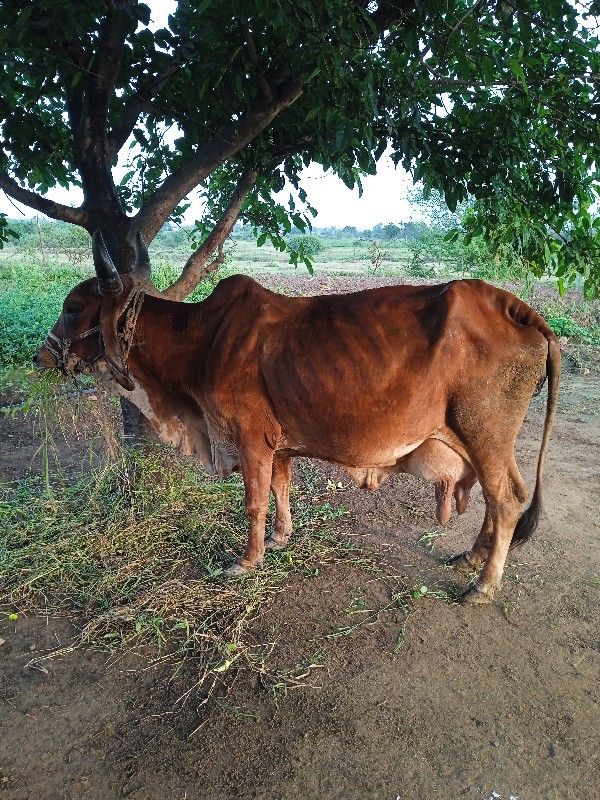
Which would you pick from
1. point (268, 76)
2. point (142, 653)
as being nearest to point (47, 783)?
point (142, 653)

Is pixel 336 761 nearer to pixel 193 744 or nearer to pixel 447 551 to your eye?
pixel 193 744

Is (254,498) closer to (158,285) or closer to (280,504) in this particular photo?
(280,504)

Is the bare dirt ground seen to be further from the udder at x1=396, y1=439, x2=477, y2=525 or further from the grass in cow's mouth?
the udder at x1=396, y1=439, x2=477, y2=525

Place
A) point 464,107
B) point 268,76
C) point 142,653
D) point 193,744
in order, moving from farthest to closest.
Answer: point 464,107 < point 268,76 < point 142,653 < point 193,744

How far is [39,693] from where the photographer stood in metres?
3.06

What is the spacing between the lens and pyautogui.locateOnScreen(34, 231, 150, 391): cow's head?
12.9 ft

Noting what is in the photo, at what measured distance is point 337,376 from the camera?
3.63 metres

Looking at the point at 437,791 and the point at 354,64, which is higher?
the point at 354,64

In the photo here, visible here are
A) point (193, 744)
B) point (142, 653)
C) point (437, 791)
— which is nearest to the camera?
point (437, 791)

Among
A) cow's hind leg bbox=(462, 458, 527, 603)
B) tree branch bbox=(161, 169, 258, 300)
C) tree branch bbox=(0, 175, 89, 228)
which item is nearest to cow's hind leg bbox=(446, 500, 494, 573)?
cow's hind leg bbox=(462, 458, 527, 603)

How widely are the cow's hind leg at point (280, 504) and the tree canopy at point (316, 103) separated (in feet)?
5.07

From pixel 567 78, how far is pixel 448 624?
11.1 ft

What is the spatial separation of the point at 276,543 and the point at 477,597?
1.35 metres

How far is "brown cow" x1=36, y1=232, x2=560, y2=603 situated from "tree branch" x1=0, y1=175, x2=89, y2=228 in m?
0.61
